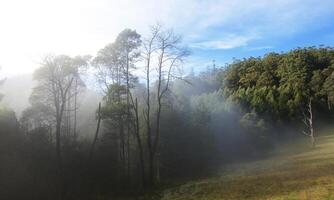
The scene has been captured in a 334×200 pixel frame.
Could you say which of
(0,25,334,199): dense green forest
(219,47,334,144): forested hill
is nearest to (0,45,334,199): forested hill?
(0,25,334,199): dense green forest

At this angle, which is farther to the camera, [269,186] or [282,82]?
[282,82]

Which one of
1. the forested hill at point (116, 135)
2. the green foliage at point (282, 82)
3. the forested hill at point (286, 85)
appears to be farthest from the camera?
the green foliage at point (282, 82)

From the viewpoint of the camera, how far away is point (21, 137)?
23.9m

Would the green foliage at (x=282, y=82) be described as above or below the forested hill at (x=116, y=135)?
above

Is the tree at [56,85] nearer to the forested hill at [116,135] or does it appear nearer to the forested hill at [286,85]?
the forested hill at [116,135]

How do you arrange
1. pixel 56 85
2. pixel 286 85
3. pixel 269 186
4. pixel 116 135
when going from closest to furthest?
1. pixel 269 186
2. pixel 56 85
3. pixel 116 135
4. pixel 286 85

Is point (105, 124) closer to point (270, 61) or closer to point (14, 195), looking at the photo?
point (14, 195)

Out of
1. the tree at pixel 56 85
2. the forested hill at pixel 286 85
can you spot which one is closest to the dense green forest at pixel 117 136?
the tree at pixel 56 85

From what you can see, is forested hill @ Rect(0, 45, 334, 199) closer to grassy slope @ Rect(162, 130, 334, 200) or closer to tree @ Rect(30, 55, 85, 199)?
tree @ Rect(30, 55, 85, 199)

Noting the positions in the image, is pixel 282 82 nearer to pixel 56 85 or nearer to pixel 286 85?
pixel 286 85

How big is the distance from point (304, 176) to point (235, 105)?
28372mm

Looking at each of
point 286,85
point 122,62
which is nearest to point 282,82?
point 286,85

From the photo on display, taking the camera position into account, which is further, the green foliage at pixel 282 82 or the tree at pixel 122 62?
the green foliage at pixel 282 82

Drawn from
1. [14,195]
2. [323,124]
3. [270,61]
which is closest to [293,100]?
[323,124]
